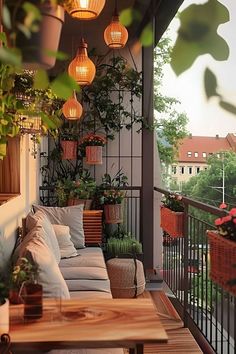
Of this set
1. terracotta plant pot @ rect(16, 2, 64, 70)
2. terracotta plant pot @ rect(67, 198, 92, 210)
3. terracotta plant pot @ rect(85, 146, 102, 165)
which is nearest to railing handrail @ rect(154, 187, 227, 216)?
terracotta plant pot @ rect(67, 198, 92, 210)

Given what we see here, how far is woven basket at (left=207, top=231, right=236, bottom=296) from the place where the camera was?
76.2 inches

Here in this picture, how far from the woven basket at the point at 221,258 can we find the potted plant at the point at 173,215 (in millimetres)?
1475

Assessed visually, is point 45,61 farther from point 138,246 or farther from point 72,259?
point 138,246

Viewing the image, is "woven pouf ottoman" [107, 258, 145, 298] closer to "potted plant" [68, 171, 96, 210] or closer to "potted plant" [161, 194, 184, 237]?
"potted plant" [161, 194, 184, 237]

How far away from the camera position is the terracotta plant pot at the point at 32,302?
1.63m

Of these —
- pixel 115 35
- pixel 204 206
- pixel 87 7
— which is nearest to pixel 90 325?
pixel 204 206

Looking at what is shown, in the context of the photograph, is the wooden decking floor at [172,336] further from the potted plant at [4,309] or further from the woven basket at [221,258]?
the potted plant at [4,309]

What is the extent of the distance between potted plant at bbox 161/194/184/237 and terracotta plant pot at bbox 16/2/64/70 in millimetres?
3010

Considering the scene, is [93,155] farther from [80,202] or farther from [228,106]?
[228,106]

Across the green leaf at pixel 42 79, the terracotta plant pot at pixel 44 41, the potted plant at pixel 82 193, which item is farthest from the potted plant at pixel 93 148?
the green leaf at pixel 42 79

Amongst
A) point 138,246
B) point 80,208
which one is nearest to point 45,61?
point 80,208

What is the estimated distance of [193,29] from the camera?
0.52 m

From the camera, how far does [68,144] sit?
5.45 m

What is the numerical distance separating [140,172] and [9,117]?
4.51 metres
